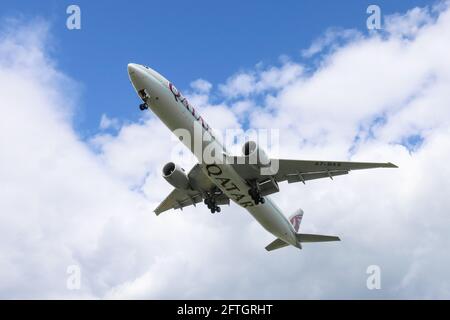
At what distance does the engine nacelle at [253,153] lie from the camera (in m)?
31.5

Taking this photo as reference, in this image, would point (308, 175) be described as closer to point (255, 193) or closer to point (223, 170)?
point (255, 193)

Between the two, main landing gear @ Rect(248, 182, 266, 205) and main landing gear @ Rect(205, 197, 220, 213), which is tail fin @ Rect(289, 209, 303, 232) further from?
main landing gear @ Rect(248, 182, 266, 205)

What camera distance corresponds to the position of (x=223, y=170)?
31375 millimetres

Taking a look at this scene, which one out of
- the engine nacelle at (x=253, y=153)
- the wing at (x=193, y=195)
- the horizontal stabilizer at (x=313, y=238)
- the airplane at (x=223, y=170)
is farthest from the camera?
the horizontal stabilizer at (x=313, y=238)

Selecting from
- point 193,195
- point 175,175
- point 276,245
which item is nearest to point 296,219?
point 276,245

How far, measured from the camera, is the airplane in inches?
1133

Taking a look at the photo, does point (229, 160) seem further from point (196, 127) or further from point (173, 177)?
point (173, 177)

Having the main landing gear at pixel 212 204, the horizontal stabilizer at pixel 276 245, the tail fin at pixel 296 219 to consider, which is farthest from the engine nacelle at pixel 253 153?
the tail fin at pixel 296 219

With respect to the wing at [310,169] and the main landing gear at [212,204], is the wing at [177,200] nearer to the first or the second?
the main landing gear at [212,204]

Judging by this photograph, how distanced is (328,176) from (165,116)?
12.5m

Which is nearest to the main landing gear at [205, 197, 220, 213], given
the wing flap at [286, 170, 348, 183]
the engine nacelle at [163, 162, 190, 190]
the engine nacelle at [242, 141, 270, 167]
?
the engine nacelle at [163, 162, 190, 190]

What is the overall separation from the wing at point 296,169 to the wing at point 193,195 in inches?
170

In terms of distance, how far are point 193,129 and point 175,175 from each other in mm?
6596
